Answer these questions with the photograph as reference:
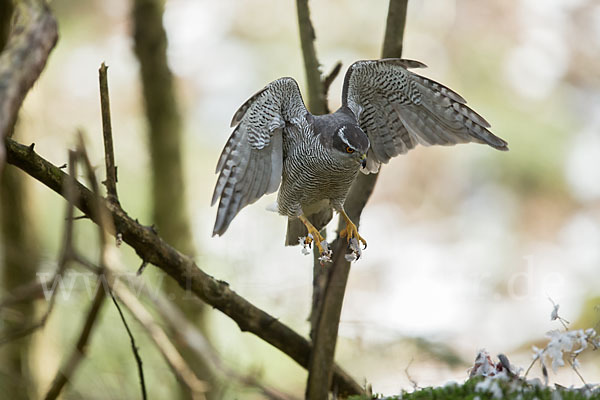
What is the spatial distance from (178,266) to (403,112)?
67.5 inches

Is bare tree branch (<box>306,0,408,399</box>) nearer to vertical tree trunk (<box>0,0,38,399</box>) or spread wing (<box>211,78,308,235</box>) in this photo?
spread wing (<box>211,78,308,235</box>)

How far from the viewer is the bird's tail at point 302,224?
4.09 meters

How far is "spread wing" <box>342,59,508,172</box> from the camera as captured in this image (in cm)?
373

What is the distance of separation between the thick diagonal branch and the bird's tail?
0.59 m

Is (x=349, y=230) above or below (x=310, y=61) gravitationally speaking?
below

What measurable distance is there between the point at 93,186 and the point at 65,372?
101 cm

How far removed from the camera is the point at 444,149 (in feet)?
36.8

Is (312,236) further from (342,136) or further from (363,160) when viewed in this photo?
(342,136)

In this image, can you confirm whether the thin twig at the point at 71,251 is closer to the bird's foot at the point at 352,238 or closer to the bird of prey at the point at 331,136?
the bird of prey at the point at 331,136

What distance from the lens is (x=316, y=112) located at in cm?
438

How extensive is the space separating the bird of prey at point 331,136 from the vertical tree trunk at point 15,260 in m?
2.58

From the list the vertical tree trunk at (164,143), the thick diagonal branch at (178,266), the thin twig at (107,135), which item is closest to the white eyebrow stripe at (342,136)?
the thick diagonal branch at (178,266)

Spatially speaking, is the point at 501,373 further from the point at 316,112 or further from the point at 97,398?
the point at 97,398

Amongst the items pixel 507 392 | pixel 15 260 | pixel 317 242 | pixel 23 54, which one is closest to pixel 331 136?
pixel 317 242
